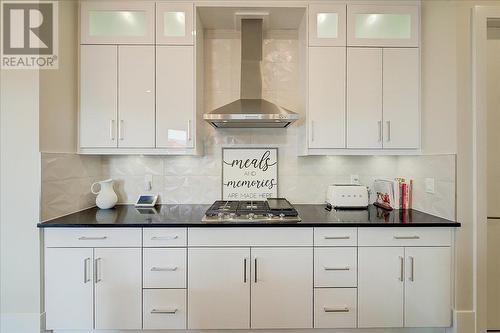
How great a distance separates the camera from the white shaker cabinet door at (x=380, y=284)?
1.73m

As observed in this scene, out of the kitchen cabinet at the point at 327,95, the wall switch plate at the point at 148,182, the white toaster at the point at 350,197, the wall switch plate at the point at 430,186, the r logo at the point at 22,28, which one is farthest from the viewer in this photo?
the wall switch plate at the point at 148,182

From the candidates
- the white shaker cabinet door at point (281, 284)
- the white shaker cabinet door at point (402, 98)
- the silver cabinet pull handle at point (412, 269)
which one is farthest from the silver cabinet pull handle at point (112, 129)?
the silver cabinet pull handle at point (412, 269)

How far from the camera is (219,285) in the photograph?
172 centimetres

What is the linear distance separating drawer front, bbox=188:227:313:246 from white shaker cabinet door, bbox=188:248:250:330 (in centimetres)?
5

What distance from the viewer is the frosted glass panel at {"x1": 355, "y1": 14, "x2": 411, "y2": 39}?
204 centimetres

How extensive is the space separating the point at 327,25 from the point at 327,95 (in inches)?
22.1

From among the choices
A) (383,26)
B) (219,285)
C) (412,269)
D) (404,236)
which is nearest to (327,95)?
(383,26)

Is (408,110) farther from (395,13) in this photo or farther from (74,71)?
(74,71)

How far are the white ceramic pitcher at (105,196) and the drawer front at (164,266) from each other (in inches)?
29.6

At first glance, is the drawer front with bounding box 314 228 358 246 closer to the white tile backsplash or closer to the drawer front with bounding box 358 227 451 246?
the drawer front with bounding box 358 227 451 246

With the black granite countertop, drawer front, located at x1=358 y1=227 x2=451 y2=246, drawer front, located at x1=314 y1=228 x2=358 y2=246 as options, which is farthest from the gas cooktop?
drawer front, located at x1=358 y1=227 x2=451 y2=246

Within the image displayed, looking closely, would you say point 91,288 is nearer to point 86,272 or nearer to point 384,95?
point 86,272

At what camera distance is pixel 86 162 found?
86.0 inches

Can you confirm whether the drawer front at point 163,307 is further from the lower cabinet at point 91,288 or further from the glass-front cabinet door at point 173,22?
the glass-front cabinet door at point 173,22
